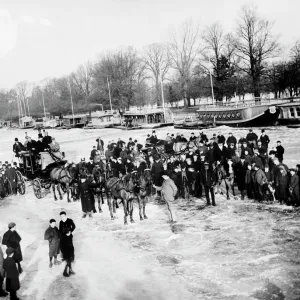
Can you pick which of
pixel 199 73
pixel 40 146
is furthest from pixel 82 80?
pixel 40 146

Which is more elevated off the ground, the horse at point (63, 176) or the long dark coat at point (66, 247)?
the horse at point (63, 176)

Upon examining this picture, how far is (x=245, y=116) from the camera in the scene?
1586 inches

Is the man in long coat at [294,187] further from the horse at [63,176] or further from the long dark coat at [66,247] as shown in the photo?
the horse at [63,176]

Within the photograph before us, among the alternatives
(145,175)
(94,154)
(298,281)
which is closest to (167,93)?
(94,154)

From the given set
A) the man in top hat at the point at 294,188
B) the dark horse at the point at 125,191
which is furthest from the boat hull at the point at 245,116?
the dark horse at the point at 125,191

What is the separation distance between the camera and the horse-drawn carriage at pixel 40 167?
1720 centimetres

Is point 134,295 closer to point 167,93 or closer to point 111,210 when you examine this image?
point 111,210

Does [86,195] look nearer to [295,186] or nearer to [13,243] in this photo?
[13,243]

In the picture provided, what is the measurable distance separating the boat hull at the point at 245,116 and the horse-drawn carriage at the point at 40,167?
2582 cm

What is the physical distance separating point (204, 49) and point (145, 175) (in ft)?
192

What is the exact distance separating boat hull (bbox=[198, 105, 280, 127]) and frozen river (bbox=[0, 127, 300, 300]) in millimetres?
26628

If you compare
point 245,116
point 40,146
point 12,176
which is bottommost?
point 12,176

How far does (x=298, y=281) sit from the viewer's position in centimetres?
702

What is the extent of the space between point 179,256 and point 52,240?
3.10m
